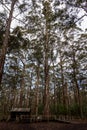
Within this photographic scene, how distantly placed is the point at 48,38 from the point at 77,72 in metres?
6.06

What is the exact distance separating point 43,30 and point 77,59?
6.05 meters

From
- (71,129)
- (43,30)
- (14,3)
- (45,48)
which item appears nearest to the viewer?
(71,129)

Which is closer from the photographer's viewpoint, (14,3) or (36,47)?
(14,3)

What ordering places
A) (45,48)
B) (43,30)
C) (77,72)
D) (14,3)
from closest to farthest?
(14,3), (45,48), (43,30), (77,72)

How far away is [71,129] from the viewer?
305 inches

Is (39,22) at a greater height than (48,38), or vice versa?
(39,22)

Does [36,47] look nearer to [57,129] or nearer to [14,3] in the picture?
[14,3]

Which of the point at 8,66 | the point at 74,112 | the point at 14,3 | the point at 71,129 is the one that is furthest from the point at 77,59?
the point at 71,129

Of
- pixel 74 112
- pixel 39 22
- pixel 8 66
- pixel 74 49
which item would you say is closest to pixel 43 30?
pixel 39 22

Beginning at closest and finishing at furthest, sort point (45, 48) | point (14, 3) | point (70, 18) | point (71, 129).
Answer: point (71, 129), point (70, 18), point (14, 3), point (45, 48)

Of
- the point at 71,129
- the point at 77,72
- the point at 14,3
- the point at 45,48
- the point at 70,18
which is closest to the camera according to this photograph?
the point at 71,129

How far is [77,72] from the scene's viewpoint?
19203 mm

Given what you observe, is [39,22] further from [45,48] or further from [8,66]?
[8,66]

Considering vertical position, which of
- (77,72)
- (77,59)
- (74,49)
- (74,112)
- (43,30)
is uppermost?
(43,30)
